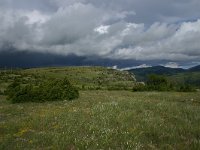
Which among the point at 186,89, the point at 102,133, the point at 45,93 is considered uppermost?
the point at 102,133

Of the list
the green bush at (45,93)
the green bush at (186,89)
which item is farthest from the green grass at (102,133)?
the green bush at (186,89)

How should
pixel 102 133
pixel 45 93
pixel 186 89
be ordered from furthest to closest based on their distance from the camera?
1. pixel 186 89
2. pixel 45 93
3. pixel 102 133

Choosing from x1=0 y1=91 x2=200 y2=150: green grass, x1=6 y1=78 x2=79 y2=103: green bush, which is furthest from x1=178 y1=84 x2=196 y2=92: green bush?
x1=0 y1=91 x2=200 y2=150: green grass

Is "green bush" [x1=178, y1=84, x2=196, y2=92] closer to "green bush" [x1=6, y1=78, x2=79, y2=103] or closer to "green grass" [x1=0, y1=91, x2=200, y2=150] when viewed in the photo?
"green bush" [x1=6, y1=78, x2=79, y2=103]

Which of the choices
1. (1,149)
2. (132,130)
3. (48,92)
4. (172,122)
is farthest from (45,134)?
(48,92)

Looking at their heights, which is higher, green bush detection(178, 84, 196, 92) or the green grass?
the green grass

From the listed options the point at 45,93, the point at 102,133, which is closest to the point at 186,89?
the point at 45,93

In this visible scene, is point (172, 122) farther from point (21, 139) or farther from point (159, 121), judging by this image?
point (21, 139)

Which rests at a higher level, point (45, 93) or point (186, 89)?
point (45, 93)

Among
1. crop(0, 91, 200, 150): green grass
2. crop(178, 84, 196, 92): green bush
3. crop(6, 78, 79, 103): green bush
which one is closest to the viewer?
crop(0, 91, 200, 150): green grass

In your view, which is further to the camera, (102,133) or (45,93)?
(45,93)

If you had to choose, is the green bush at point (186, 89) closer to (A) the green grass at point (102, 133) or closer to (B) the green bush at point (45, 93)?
(B) the green bush at point (45, 93)

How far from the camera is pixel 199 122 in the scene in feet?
64.7

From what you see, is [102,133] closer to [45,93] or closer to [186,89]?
[45,93]
